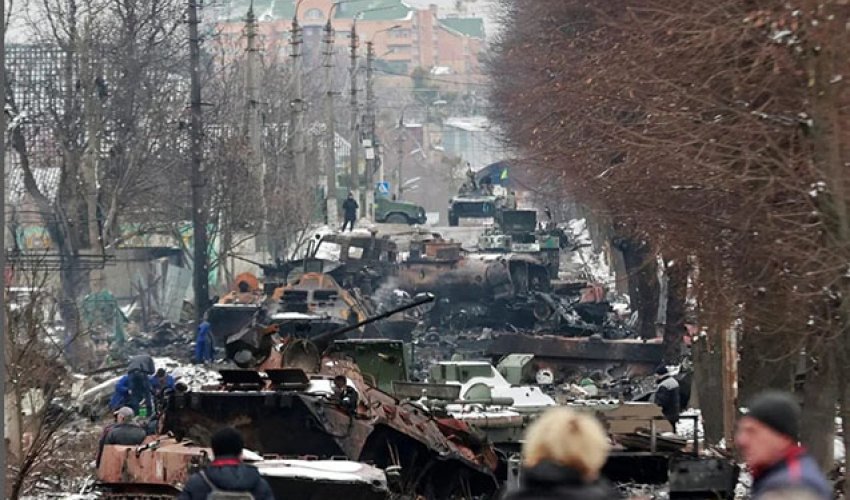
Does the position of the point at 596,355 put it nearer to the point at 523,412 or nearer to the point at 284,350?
the point at 523,412

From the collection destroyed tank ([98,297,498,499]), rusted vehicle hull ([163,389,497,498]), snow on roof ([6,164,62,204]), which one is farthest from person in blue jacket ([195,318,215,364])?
rusted vehicle hull ([163,389,497,498])

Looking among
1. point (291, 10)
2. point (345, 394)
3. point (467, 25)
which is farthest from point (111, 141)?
point (467, 25)

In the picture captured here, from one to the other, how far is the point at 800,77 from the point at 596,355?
1878 centimetres

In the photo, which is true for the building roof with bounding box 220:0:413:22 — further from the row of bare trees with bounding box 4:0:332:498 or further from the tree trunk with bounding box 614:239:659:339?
the tree trunk with bounding box 614:239:659:339

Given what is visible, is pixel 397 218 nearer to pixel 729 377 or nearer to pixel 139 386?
pixel 139 386

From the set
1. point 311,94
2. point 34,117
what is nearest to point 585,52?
point 34,117

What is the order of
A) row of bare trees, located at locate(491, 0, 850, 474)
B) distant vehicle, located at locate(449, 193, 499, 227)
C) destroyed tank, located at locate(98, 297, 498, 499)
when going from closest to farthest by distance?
destroyed tank, located at locate(98, 297, 498, 499) < row of bare trees, located at locate(491, 0, 850, 474) < distant vehicle, located at locate(449, 193, 499, 227)

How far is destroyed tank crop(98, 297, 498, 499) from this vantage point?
51.8 ft

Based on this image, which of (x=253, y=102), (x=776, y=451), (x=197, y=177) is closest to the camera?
(x=776, y=451)

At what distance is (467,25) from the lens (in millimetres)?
184750

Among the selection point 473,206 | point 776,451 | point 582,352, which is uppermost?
point 473,206

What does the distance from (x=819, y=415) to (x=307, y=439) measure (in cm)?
549

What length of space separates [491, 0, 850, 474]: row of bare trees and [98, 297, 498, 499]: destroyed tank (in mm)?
3111

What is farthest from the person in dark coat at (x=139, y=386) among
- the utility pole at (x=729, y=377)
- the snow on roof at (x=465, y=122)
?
the snow on roof at (x=465, y=122)
